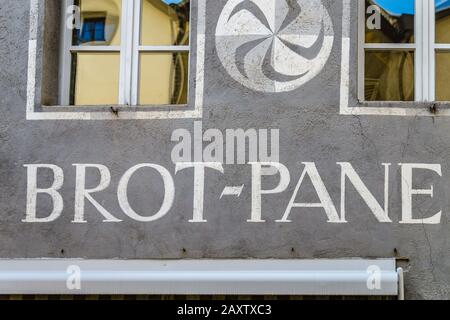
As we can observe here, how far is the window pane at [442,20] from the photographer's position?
8.86 meters

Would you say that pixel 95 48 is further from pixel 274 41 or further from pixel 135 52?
pixel 274 41

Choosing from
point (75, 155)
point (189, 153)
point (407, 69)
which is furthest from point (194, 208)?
point (407, 69)

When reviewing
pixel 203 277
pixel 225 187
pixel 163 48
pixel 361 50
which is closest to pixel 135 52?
pixel 163 48

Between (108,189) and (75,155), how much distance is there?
42cm

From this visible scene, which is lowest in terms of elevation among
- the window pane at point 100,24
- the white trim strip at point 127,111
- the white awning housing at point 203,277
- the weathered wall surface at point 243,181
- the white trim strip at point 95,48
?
the white awning housing at point 203,277

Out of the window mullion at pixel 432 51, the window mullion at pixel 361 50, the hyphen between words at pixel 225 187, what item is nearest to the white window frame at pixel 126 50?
the hyphen between words at pixel 225 187

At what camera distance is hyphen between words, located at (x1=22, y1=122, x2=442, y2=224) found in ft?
27.4

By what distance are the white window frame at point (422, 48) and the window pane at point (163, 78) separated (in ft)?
5.14

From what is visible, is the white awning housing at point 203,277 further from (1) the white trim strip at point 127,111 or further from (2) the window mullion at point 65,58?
(2) the window mullion at point 65,58

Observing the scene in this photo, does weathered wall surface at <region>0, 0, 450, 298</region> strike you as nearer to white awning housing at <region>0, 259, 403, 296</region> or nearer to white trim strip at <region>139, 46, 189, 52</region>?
white awning housing at <region>0, 259, 403, 296</region>

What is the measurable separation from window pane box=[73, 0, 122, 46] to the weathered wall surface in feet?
2.90

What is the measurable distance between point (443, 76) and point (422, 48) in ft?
1.02

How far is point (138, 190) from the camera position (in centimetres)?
852

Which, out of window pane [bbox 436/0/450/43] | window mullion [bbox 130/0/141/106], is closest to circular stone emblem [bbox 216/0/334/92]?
window mullion [bbox 130/0/141/106]
